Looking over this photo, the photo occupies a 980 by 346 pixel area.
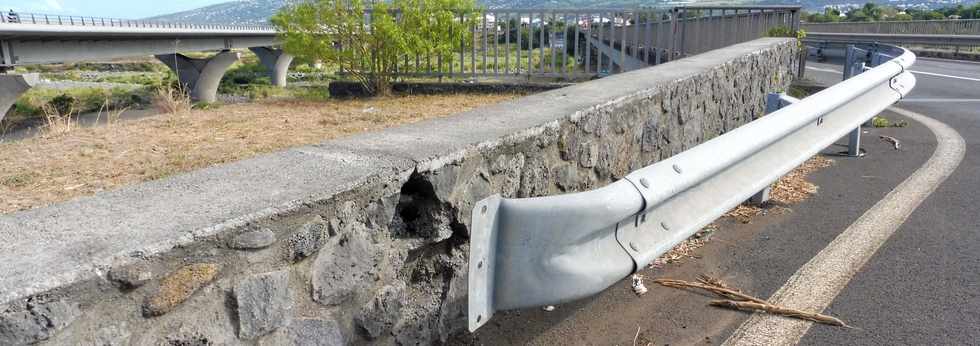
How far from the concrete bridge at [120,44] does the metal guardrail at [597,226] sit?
25170mm

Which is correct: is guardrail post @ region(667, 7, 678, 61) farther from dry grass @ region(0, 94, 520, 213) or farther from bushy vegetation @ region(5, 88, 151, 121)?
bushy vegetation @ region(5, 88, 151, 121)

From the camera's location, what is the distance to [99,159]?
18.8ft

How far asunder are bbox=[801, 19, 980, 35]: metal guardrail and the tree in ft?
85.2

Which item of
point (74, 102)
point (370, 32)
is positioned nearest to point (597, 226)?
point (370, 32)

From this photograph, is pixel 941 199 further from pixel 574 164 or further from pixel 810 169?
pixel 574 164

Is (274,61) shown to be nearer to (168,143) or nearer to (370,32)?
(370,32)

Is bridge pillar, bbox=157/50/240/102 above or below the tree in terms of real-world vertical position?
below

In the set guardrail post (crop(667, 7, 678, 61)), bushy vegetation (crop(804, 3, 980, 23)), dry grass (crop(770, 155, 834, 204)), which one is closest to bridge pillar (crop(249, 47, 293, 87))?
bushy vegetation (crop(804, 3, 980, 23))

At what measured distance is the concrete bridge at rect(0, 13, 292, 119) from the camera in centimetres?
2781

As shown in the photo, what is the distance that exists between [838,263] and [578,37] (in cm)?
859

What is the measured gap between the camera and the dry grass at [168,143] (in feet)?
16.1

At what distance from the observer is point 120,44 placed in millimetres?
37281

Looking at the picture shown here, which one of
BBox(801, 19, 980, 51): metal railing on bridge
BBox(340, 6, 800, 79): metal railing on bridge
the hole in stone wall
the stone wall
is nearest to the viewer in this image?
the stone wall

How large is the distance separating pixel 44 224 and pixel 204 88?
48057mm
